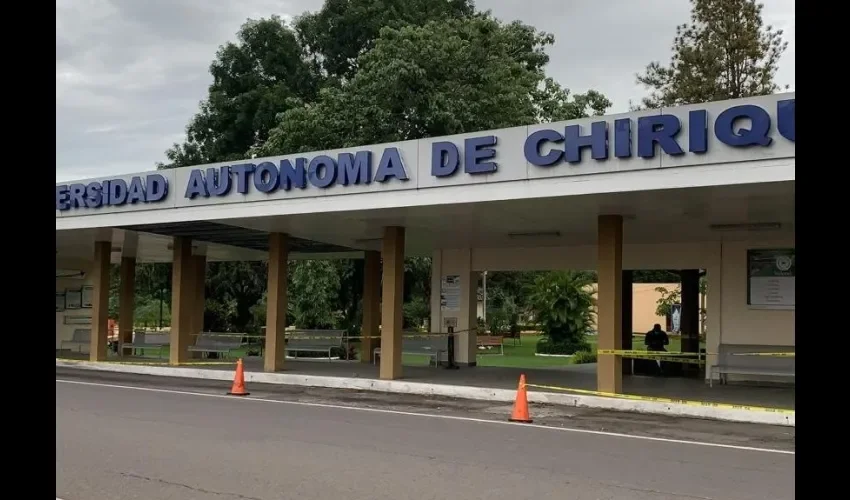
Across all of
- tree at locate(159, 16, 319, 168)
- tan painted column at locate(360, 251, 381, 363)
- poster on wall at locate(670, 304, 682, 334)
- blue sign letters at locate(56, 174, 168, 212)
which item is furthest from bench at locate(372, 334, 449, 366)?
poster on wall at locate(670, 304, 682, 334)

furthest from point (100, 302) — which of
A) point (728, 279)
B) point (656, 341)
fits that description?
point (728, 279)

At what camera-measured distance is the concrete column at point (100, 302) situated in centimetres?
2291

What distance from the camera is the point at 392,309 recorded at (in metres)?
17.6

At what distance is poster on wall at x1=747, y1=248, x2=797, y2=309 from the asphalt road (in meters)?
5.87

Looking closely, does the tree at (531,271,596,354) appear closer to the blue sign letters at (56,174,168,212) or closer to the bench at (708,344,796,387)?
the bench at (708,344,796,387)

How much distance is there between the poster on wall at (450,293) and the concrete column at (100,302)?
31.9 ft

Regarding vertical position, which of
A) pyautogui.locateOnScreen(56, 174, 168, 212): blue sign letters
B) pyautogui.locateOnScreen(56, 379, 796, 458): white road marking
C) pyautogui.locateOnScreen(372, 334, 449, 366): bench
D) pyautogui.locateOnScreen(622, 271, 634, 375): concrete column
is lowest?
pyautogui.locateOnScreen(56, 379, 796, 458): white road marking

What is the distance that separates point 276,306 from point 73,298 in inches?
618

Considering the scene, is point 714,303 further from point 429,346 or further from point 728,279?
point 429,346

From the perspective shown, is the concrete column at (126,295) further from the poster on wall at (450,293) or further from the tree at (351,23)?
the tree at (351,23)

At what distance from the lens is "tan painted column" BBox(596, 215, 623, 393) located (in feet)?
48.1
